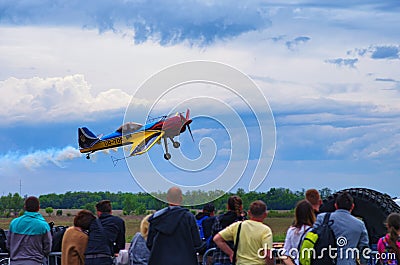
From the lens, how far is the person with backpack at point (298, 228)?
1031 cm

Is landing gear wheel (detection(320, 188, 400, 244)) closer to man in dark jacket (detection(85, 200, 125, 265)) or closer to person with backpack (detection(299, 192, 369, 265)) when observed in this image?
person with backpack (detection(299, 192, 369, 265))

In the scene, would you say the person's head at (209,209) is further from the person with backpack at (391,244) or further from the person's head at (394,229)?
the person's head at (394,229)

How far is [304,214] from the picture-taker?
10383 mm

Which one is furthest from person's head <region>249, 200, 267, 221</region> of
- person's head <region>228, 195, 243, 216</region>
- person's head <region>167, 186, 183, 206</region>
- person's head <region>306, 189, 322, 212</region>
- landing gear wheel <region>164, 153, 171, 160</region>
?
landing gear wheel <region>164, 153, 171, 160</region>

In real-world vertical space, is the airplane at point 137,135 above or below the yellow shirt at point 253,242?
above

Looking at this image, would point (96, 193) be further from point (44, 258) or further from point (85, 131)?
point (44, 258)

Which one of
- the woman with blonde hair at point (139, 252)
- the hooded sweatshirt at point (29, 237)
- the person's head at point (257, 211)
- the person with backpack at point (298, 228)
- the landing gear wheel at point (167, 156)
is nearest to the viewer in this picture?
the person's head at point (257, 211)

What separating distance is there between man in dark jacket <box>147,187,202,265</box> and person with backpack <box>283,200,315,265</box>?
1.33 m

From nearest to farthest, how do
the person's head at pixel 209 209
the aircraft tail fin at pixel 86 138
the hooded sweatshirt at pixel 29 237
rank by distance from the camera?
1. the hooded sweatshirt at pixel 29 237
2. the person's head at pixel 209 209
3. the aircraft tail fin at pixel 86 138

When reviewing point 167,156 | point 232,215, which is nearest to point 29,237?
point 232,215

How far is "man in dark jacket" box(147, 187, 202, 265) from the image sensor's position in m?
10.7

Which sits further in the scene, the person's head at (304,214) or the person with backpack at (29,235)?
the person with backpack at (29,235)

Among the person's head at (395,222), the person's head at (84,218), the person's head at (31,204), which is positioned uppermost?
the person's head at (31,204)

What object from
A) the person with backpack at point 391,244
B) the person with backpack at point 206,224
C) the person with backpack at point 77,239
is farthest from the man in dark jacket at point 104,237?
the person with backpack at point 391,244
